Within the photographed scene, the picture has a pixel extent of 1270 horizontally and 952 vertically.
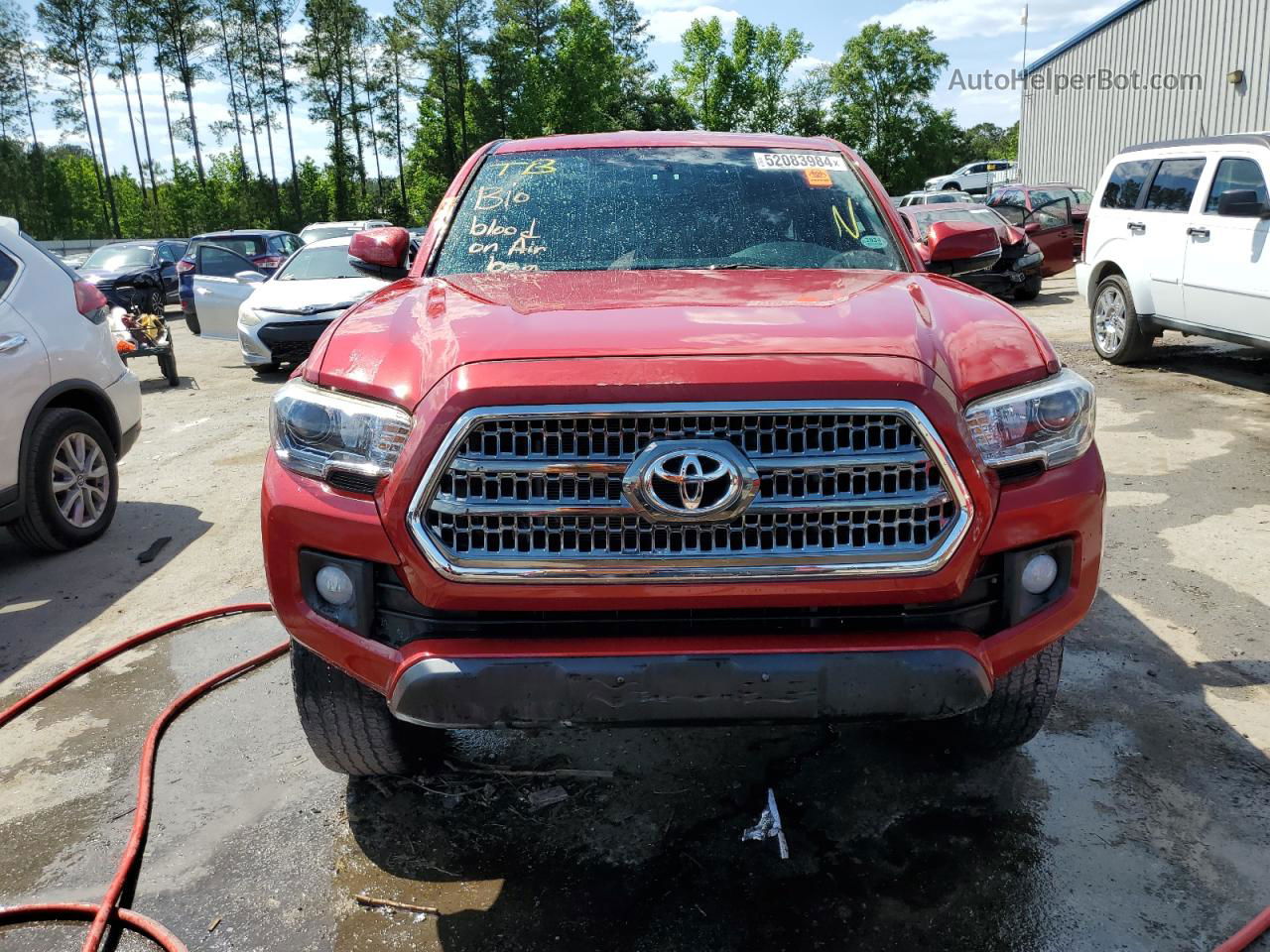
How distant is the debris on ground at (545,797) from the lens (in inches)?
116

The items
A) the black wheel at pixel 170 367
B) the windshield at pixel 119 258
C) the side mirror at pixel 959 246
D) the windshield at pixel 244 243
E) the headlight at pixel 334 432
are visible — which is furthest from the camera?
the windshield at pixel 119 258

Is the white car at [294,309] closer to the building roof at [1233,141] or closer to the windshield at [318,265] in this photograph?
the windshield at [318,265]

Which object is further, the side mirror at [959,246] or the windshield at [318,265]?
the windshield at [318,265]

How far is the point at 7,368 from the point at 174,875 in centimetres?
335

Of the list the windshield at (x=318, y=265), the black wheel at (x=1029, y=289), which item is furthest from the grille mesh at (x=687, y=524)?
the black wheel at (x=1029, y=289)

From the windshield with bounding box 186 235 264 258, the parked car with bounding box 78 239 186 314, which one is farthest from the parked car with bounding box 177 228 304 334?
the parked car with bounding box 78 239 186 314

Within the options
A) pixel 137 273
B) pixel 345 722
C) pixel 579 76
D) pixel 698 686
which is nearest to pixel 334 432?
pixel 345 722

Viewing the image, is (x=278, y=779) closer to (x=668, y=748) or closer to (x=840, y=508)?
(x=668, y=748)

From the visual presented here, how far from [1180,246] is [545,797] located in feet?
25.5

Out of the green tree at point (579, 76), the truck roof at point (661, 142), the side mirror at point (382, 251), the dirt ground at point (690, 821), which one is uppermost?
the green tree at point (579, 76)

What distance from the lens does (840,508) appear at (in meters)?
2.14

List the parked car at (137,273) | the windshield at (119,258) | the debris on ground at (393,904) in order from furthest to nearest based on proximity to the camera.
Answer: the windshield at (119,258) < the parked car at (137,273) < the debris on ground at (393,904)

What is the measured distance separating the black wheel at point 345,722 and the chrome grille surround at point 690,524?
0.62m

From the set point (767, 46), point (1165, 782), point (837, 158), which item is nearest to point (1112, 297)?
point (837, 158)
